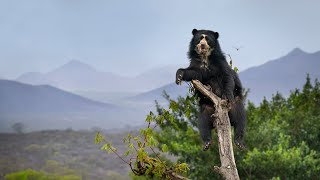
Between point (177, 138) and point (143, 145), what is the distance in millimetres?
17724

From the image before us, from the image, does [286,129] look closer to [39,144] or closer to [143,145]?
[143,145]

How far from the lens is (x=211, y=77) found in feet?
25.9

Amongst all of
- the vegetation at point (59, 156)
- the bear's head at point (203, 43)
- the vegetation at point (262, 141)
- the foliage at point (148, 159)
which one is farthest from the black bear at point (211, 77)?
the vegetation at point (59, 156)

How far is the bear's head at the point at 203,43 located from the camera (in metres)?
7.96

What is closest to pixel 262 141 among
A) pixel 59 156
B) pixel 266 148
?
pixel 266 148

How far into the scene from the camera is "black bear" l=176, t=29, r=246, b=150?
25.2ft

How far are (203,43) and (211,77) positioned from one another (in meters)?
0.55

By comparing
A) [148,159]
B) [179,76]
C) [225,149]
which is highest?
[179,76]

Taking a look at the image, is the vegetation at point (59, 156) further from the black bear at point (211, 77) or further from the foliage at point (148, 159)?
the foliage at point (148, 159)

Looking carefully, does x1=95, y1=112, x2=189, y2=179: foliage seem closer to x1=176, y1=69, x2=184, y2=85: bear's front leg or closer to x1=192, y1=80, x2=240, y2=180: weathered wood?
x1=176, y1=69, x2=184, y2=85: bear's front leg

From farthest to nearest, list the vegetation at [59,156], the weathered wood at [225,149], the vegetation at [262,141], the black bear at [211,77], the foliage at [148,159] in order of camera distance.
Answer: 1. the vegetation at [59,156]
2. the vegetation at [262,141]
3. the black bear at [211,77]
4. the foliage at [148,159]
5. the weathered wood at [225,149]

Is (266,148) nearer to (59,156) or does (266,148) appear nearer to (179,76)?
(179,76)

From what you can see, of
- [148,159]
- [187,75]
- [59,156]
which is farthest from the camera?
[59,156]

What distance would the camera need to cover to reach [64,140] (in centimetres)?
10862
